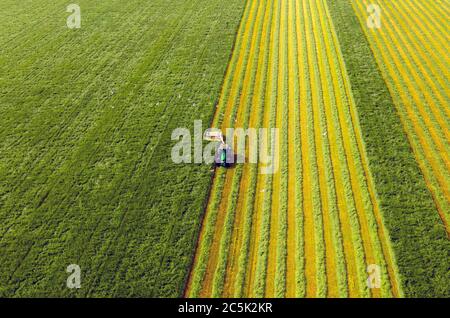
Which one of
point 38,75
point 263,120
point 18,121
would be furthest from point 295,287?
point 38,75

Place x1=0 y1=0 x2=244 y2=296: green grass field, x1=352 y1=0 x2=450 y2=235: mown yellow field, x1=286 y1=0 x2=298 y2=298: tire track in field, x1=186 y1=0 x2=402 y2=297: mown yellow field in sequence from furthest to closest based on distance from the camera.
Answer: x1=352 y1=0 x2=450 y2=235: mown yellow field, x1=0 y1=0 x2=244 y2=296: green grass field, x1=286 y1=0 x2=298 y2=298: tire track in field, x1=186 y1=0 x2=402 y2=297: mown yellow field

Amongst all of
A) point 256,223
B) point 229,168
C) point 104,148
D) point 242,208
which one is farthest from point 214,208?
point 104,148

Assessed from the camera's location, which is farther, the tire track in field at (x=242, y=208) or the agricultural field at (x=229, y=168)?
the agricultural field at (x=229, y=168)

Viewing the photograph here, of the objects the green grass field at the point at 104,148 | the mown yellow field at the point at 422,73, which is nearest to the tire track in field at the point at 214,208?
the green grass field at the point at 104,148

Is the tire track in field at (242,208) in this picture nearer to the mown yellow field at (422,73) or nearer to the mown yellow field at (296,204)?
the mown yellow field at (296,204)

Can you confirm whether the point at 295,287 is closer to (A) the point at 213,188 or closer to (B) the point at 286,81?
(A) the point at 213,188

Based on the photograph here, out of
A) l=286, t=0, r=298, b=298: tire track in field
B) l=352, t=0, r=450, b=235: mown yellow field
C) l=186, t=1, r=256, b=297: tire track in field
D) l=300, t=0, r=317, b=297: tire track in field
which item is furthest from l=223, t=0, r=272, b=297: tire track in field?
l=352, t=0, r=450, b=235: mown yellow field

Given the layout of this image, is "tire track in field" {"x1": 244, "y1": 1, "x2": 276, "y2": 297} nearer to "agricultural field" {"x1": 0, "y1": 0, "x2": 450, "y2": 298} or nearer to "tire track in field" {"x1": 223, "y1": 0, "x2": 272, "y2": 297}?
"agricultural field" {"x1": 0, "y1": 0, "x2": 450, "y2": 298}
